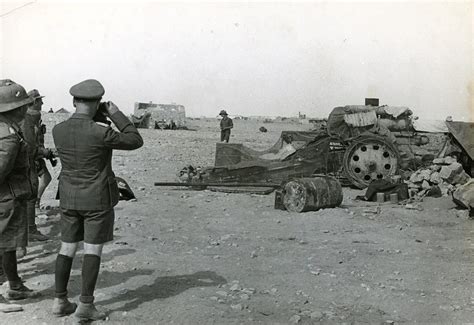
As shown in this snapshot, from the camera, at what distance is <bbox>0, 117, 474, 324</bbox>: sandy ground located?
15.0ft

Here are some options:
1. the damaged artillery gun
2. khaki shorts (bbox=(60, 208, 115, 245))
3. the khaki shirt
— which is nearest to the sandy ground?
khaki shorts (bbox=(60, 208, 115, 245))

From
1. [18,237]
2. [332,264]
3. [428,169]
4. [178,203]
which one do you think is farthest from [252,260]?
[428,169]

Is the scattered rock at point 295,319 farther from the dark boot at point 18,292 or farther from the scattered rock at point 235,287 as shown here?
the dark boot at point 18,292

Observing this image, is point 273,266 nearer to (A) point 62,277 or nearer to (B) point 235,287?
(B) point 235,287

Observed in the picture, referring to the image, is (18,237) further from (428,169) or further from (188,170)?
(428,169)

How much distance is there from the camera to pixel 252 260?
245 inches

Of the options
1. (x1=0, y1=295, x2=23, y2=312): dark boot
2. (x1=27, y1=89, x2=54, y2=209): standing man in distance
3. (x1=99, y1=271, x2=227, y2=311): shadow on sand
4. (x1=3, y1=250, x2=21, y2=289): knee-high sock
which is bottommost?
(x1=0, y1=295, x2=23, y2=312): dark boot

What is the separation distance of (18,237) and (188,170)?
8.17m

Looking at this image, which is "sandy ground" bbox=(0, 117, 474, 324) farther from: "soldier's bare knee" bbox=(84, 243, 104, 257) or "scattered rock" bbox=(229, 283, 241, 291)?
"soldier's bare knee" bbox=(84, 243, 104, 257)

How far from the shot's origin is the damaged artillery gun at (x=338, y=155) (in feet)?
39.5

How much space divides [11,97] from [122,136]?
118cm

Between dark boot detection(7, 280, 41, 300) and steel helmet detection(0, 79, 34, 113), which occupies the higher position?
steel helmet detection(0, 79, 34, 113)

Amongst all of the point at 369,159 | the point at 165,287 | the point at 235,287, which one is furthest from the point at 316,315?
the point at 369,159

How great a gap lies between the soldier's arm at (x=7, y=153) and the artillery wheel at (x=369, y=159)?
8659 mm
